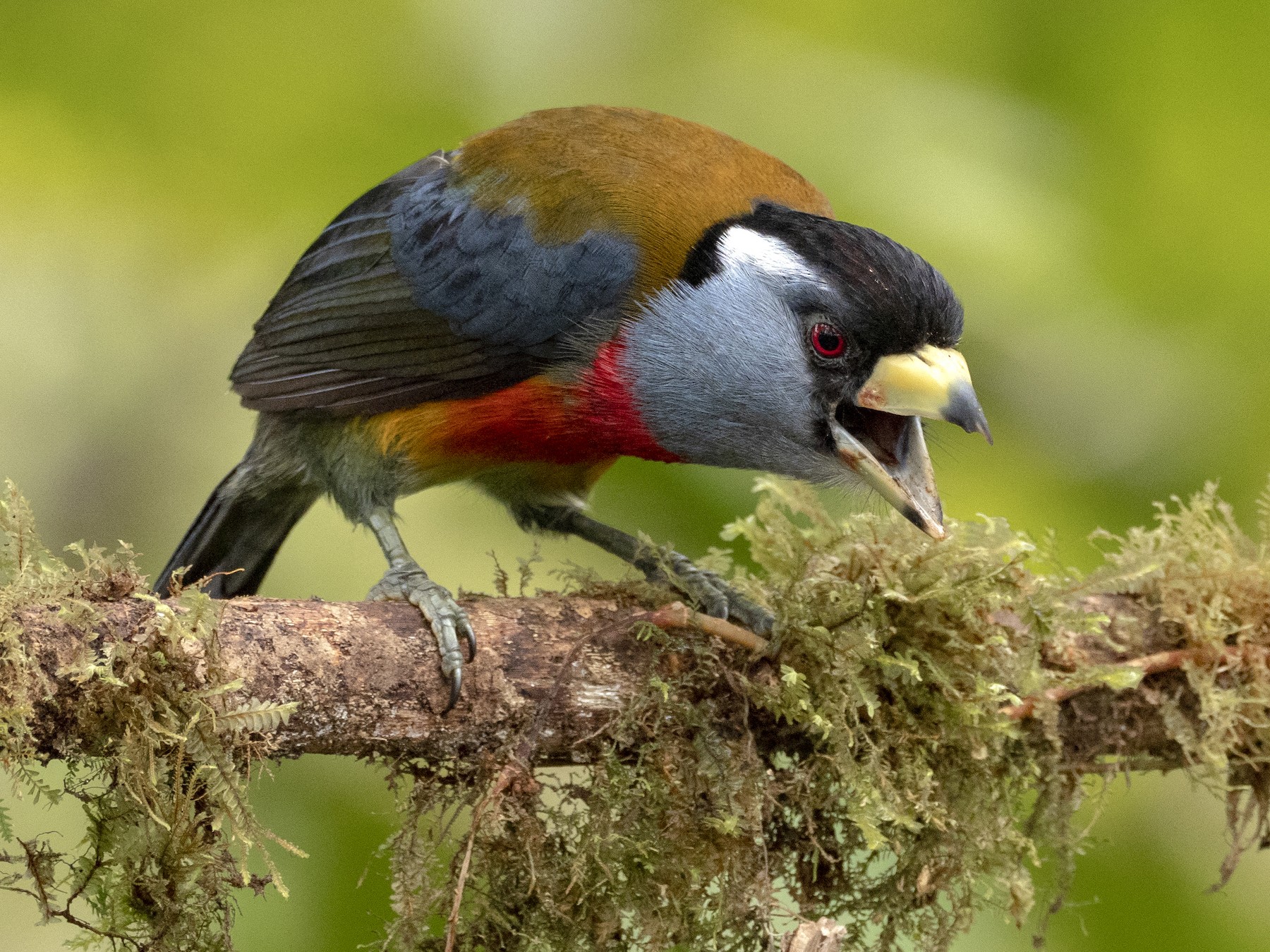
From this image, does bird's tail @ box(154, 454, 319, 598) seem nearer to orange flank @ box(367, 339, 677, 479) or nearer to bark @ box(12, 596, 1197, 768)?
orange flank @ box(367, 339, 677, 479)

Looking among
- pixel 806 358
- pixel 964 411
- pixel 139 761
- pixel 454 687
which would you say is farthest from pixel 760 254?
pixel 139 761

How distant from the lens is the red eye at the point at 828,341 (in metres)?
2.19

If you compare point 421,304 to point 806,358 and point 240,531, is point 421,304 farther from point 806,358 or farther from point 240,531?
point 806,358

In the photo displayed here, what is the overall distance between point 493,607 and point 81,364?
1424 mm

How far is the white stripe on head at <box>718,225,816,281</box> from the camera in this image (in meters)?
2.27

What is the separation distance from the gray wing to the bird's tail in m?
0.24

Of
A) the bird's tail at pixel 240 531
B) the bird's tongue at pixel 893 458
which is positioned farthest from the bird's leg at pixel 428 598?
the bird's tongue at pixel 893 458

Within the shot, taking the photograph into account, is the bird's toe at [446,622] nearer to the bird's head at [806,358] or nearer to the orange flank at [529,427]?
the orange flank at [529,427]

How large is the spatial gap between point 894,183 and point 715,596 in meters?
0.97

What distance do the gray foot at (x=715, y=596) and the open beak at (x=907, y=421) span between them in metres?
0.35

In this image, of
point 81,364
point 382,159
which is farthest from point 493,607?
point 81,364

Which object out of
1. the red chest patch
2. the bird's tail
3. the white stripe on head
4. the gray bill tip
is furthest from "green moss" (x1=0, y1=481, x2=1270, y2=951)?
the bird's tail

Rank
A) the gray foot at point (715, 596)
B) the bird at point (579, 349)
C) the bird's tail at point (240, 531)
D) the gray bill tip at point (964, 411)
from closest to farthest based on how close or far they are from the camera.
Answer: the gray bill tip at point (964, 411) < the bird at point (579, 349) < the gray foot at point (715, 596) < the bird's tail at point (240, 531)

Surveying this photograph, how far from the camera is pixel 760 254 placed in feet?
7.72
